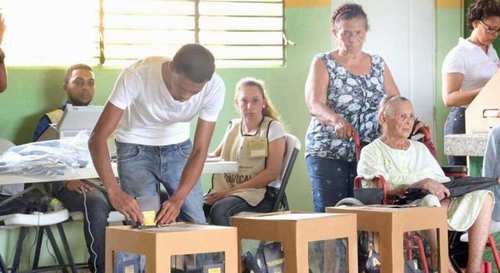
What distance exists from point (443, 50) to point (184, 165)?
10.1ft

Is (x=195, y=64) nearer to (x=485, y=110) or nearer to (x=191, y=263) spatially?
(x=191, y=263)

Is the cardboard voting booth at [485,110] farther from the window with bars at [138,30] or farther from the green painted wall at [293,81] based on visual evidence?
the window with bars at [138,30]

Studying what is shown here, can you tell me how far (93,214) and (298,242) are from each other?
69.8 inches

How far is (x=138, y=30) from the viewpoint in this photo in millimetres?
5363

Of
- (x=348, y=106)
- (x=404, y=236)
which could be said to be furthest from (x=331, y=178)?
(x=404, y=236)

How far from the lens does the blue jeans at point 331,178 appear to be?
436 centimetres

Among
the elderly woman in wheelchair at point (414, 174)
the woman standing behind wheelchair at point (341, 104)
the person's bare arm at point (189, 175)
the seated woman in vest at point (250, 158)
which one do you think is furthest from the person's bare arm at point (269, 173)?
the person's bare arm at point (189, 175)

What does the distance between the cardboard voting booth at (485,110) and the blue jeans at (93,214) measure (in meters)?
1.92

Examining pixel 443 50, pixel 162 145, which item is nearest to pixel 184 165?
pixel 162 145

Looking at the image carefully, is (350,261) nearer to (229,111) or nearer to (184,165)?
(184,165)

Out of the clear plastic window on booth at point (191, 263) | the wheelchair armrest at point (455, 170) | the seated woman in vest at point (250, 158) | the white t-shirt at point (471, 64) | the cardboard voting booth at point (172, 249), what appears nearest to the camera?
the cardboard voting booth at point (172, 249)

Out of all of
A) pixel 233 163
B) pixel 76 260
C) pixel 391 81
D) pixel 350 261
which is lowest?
pixel 76 260

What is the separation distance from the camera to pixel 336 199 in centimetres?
437

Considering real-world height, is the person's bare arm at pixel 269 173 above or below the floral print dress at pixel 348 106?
below
